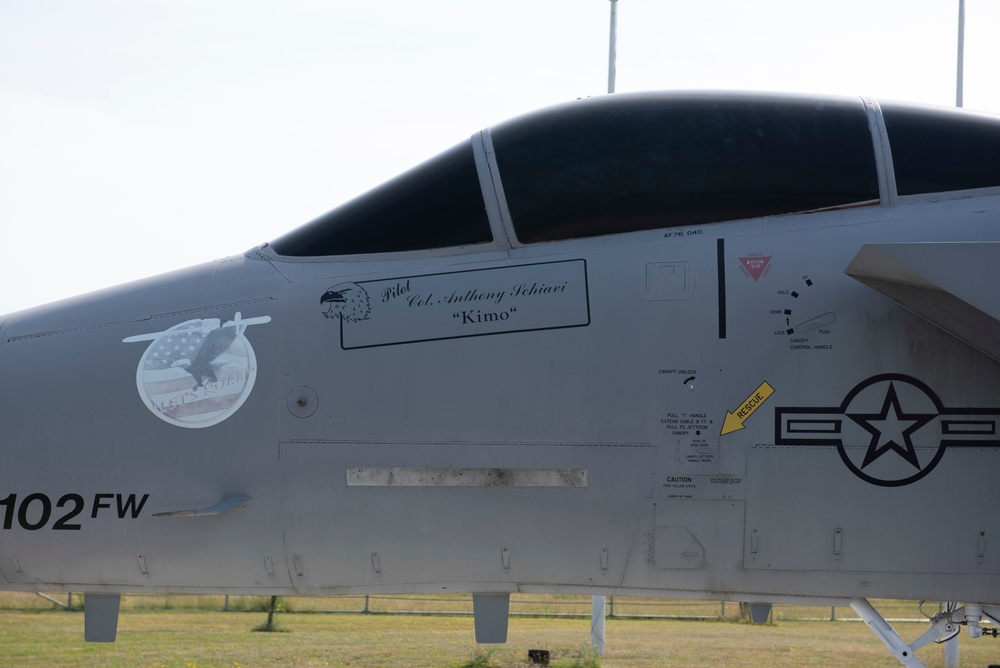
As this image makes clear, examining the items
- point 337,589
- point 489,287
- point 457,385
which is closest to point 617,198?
point 489,287

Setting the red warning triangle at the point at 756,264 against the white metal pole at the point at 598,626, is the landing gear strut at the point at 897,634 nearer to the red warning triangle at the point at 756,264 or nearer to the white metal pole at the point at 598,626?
the red warning triangle at the point at 756,264

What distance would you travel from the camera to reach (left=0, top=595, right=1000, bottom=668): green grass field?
1495cm

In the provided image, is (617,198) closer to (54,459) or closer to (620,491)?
(620,491)

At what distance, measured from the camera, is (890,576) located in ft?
13.9

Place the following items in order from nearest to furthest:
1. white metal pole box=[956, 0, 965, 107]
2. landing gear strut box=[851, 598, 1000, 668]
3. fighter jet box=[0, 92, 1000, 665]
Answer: fighter jet box=[0, 92, 1000, 665]
landing gear strut box=[851, 598, 1000, 668]
white metal pole box=[956, 0, 965, 107]

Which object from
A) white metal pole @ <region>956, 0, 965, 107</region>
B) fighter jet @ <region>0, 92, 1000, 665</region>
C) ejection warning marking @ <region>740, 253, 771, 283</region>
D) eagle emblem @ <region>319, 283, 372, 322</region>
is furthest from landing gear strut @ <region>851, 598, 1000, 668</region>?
white metal pole @ <region>956, 0, 965, 107</region>

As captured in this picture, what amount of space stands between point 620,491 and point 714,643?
47.2 ft

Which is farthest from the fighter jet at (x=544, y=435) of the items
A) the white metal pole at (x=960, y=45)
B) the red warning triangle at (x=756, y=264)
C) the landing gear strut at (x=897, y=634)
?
the white metal pole at (x=960, y=45)

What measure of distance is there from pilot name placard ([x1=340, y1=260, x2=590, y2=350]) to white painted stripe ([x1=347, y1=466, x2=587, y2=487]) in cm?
59

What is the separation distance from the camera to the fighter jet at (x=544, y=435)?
4.22 metres

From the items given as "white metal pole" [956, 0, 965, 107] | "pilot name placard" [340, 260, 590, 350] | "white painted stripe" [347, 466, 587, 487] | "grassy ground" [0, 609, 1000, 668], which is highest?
"white metal pole" [956, 0, 965, 107]

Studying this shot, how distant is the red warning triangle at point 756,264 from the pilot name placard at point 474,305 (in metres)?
0.76

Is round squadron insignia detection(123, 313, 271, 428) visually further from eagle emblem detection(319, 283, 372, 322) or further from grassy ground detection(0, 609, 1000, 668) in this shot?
grassy ground detection(0, 609, 1000, 668)

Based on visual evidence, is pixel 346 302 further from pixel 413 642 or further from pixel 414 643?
pixel 413 642
